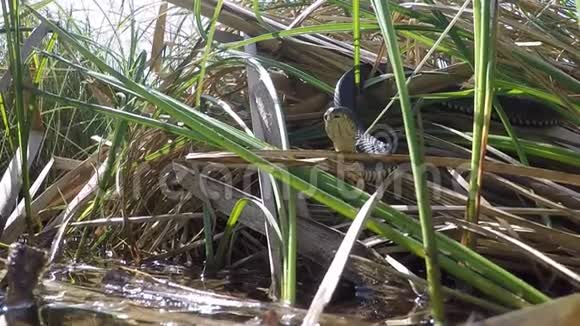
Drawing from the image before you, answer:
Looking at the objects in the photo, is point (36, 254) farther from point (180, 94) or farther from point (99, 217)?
point (180, 94)

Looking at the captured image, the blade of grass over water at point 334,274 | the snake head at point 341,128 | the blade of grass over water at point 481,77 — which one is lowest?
the blade of grass over water at point 334,274

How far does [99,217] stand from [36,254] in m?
0.56

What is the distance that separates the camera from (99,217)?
1751 mm

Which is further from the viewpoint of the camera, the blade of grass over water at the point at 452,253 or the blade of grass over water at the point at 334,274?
the blade of grass over water at the point at 452,253

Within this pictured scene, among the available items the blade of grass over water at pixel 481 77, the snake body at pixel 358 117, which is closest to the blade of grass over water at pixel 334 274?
the blade of grass over water at pixel 481 77

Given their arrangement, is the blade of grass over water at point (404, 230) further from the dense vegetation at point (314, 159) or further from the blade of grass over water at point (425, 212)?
the blade of grass over water at point (425, 212)

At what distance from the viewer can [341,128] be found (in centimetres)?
152

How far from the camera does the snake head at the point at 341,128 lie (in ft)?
4.85

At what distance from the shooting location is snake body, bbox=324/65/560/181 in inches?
59.2

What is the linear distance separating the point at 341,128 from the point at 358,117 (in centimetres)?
15

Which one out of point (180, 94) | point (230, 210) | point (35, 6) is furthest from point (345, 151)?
point (35, 6)
